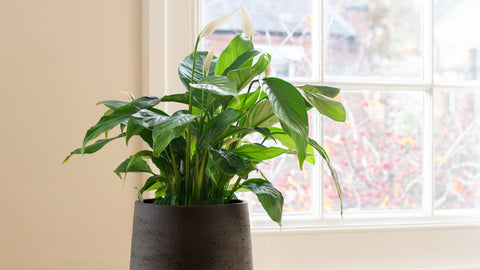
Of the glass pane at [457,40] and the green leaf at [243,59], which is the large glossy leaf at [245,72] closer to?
the green leaf at [243,59]

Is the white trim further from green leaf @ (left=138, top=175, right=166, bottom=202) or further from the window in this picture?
green leaf @ (left=138, top=175, right=166, bottom=202)

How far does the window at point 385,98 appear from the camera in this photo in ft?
6.22

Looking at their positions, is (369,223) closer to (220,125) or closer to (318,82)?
(318,82)

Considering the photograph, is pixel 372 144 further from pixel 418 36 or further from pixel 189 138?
pixel 189 138

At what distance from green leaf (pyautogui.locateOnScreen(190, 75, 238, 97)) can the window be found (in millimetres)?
889

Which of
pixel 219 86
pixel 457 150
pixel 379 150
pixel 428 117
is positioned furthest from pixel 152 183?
pixel 457 150

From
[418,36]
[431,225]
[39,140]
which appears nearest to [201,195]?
[39,140]

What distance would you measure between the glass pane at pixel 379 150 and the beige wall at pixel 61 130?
0.81 metres

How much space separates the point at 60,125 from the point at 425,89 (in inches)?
53.4

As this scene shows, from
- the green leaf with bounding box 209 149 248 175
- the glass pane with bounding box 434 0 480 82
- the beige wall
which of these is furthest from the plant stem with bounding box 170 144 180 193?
the glass pane with bounding box 434 0 480 82

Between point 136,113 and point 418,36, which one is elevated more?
point 418,36

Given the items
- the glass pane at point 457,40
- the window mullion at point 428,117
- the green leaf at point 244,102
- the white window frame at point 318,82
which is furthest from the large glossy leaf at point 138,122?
the glass pane at point 457,40

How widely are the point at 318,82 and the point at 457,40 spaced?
25.0 inches

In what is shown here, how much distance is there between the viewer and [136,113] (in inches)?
40.1
